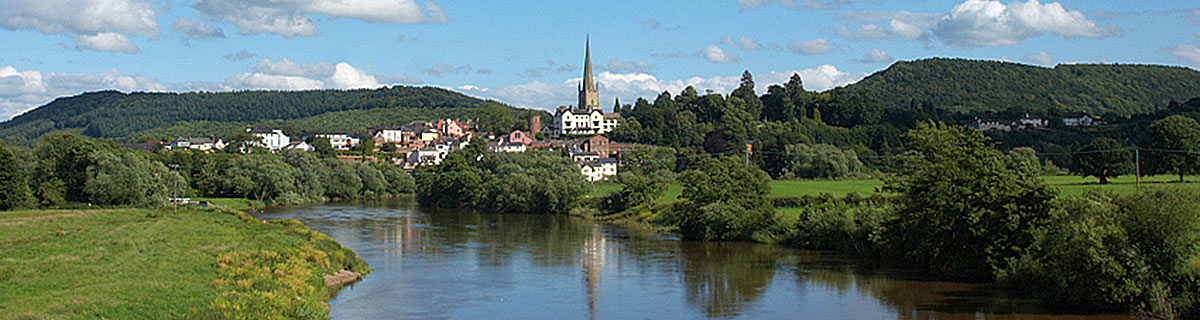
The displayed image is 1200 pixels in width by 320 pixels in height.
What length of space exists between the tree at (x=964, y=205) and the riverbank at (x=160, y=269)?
18077 mm

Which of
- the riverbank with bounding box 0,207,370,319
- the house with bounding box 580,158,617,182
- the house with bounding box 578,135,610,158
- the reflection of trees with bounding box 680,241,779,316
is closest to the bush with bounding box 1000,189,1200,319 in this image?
the reflection of trees with bounding box 680,241,779,316

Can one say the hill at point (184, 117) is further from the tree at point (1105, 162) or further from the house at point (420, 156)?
the tree at point (1105, 162)

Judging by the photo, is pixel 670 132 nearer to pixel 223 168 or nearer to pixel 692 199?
pixel 223 168

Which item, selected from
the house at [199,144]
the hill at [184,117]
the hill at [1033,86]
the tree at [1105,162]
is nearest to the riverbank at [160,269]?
the tree at [1105,162]

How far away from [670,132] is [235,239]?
73.6 meters

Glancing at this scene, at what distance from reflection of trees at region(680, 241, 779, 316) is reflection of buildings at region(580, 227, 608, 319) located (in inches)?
109

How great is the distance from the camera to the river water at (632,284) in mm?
24156

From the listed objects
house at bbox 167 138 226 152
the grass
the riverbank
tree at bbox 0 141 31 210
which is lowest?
the riverbank

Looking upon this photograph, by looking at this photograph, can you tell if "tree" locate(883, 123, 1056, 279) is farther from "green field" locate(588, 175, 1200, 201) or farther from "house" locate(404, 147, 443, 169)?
"house" locate(404, 147, 443, 169)

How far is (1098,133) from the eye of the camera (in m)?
80.3

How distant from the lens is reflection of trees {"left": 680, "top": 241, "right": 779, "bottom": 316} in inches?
1031

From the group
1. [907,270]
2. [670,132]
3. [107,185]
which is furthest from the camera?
[670,132]

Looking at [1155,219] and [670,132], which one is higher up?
[670,132]

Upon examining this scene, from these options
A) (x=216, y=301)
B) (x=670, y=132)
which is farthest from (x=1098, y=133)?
(x=216, y=301)
